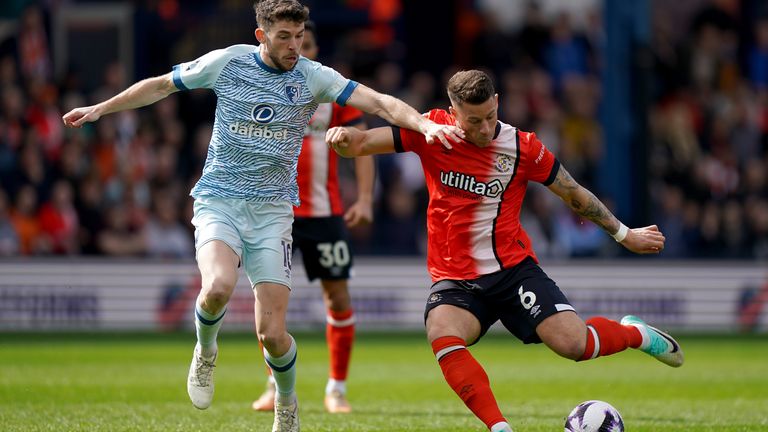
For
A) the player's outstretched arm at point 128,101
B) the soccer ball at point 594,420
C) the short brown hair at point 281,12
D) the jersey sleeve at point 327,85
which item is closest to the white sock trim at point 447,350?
the soccer ball at point 594,420

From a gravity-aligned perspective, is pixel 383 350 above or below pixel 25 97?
below

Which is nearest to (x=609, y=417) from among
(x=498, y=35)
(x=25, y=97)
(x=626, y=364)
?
(x=626, y=364)

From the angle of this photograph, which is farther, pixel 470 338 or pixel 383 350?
pixel 383 350

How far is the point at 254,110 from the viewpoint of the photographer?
7.38m

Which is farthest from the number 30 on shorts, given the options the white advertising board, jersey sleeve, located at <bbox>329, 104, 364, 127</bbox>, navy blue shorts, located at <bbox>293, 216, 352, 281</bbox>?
the white advertising board

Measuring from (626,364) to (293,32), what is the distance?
736 centimetres

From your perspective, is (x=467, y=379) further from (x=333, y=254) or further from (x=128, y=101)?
(x=333, y=254)

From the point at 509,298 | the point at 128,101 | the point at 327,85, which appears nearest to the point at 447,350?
the point at 509,298

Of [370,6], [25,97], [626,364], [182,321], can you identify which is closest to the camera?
[626,364]

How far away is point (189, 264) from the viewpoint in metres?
16.5

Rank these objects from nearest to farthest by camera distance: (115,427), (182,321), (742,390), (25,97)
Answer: (115,427) → (742,390) → (182,321) → (25,97)

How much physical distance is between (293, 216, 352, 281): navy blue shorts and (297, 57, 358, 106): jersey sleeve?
2217 millimetres

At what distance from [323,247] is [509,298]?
2488 mm

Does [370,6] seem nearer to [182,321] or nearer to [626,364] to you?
[182,321]
